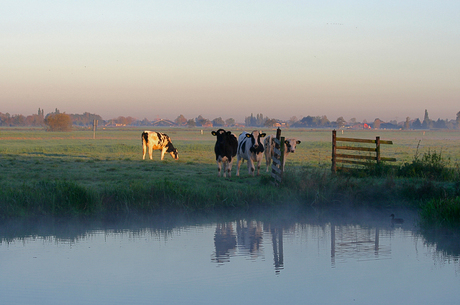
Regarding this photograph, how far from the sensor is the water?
705cm

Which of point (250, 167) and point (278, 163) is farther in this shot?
point (250, 167)

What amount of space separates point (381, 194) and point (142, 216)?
717 centimetres

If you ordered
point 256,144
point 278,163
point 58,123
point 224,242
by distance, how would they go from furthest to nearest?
point 58,123 < point 256,144 < point 278,163 < point 224,242

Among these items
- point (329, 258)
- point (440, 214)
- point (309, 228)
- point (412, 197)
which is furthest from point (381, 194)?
point (329, 258)

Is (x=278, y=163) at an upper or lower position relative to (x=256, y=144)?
lower

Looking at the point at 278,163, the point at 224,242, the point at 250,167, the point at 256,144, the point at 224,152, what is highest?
the point at 256,144

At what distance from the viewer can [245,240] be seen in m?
10.6

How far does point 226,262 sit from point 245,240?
1834 millimetres

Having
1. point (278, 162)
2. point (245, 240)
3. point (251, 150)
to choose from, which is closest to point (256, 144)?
point (251, 150)

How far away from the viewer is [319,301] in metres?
6.75

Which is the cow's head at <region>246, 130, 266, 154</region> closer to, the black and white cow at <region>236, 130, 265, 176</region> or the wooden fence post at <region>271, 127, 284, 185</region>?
the black and white cow at <region>236, 130, 265, 176</region>

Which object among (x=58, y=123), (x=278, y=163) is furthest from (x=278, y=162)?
(x=58, y=123)

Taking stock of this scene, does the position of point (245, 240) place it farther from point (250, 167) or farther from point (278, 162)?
point (250, 167)

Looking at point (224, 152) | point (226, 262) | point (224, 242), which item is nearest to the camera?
point (226, 262)
